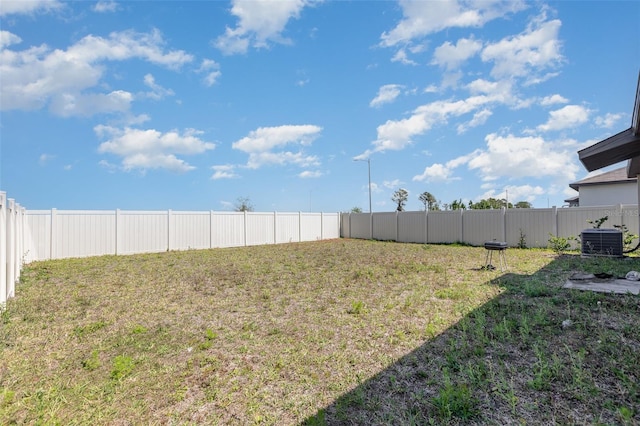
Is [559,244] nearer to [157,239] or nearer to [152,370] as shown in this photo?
[152,370]

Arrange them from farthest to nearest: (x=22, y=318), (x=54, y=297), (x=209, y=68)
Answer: (x=209, y=68) < (x=54, y=297) < (x=22, y=318)

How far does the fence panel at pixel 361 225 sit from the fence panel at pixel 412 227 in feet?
6.32

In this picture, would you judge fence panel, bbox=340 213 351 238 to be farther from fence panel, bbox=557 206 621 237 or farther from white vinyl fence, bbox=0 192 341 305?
fence panel, bbox=557 206 621 237

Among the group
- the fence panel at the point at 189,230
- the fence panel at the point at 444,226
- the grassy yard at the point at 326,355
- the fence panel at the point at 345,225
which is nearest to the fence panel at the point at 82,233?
the fence panel at the point at 189,230

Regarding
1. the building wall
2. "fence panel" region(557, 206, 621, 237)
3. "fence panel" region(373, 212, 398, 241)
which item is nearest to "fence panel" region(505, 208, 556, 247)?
"fence panel" region(557, 206, 621, 237)

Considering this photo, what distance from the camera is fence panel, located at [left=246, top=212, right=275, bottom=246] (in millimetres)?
14594

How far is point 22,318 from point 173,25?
6.67 metres

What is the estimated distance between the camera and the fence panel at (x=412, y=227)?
1455 cm

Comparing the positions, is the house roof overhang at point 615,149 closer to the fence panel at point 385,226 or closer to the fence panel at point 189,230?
the fence panel at point 385,226

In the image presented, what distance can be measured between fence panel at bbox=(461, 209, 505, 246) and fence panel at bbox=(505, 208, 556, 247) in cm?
27

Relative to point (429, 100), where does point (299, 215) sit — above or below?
below

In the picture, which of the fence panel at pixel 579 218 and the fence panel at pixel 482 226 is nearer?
the fence panel at pixel 579 218

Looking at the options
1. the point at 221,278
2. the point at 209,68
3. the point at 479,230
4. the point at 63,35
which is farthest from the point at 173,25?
the point at 479,230

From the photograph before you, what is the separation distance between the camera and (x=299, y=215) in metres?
16.5
